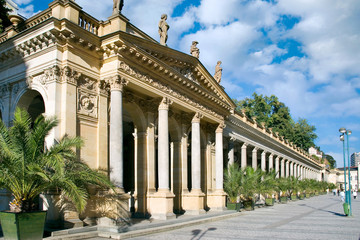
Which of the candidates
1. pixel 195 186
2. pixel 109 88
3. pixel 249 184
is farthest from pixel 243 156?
pixel 109 88

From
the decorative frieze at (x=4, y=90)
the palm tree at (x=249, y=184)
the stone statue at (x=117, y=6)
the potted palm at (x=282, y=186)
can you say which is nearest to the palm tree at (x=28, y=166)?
the decorative frieze at (x=4, y=90)

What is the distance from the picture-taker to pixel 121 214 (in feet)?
44.2

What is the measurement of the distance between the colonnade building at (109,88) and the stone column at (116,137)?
0.13 feet

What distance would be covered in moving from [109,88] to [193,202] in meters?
9.07

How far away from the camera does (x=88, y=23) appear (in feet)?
48.7

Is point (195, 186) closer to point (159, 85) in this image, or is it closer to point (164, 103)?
point (164, 103)

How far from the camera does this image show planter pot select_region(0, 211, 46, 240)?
31.2 ft

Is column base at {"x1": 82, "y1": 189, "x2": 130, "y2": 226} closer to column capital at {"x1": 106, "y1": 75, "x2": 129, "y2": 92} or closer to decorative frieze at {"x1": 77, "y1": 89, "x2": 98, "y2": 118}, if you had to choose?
decorative frieze at {"x1": 77, "y1": 89, "x2": 98, "y2": 118}

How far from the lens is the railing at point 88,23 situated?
1445 cm

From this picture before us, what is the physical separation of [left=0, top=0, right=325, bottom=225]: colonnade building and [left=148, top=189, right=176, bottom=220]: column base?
0.05 meters

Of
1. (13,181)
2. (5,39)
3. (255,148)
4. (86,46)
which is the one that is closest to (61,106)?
(86,46)

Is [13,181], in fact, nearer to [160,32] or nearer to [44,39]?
[44,39]

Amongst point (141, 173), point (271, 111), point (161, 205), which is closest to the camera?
point (161, 205)

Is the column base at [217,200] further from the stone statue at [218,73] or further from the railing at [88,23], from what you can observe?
the railing at [88,23]
